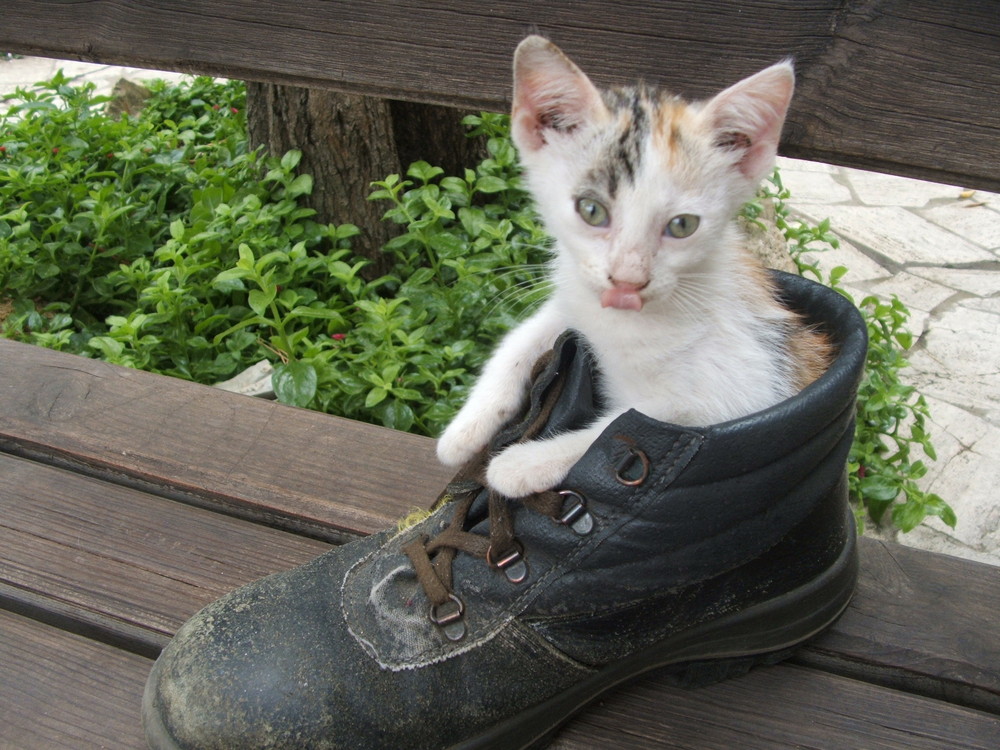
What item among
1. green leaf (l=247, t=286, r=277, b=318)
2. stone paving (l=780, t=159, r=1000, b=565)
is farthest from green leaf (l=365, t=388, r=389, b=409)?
stone paving (l=780, t=159, r=1000, b=565)

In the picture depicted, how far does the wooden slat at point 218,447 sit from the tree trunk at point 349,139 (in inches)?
42.7

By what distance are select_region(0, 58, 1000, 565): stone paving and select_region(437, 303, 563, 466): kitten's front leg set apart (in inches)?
64.5

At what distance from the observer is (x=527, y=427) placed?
103 cm

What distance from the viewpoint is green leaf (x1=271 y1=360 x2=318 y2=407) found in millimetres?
1750

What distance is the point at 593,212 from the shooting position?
1041 mm

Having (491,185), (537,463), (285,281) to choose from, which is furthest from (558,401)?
(491,185)

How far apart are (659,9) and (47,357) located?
121 centimetres

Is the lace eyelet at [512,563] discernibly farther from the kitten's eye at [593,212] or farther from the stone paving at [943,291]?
the stone paving at [943,291]

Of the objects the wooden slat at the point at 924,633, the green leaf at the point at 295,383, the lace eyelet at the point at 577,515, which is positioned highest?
the lace eyelet at the point at 577,515

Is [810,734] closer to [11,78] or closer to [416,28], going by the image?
[416,28]

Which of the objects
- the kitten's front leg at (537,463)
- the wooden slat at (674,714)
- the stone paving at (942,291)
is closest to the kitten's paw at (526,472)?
the kitten's front leg at (537,463)

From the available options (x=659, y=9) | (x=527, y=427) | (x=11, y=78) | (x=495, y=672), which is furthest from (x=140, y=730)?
(x=11, y=78)

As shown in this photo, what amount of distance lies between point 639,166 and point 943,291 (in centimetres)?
286

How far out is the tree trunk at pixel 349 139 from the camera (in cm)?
235
